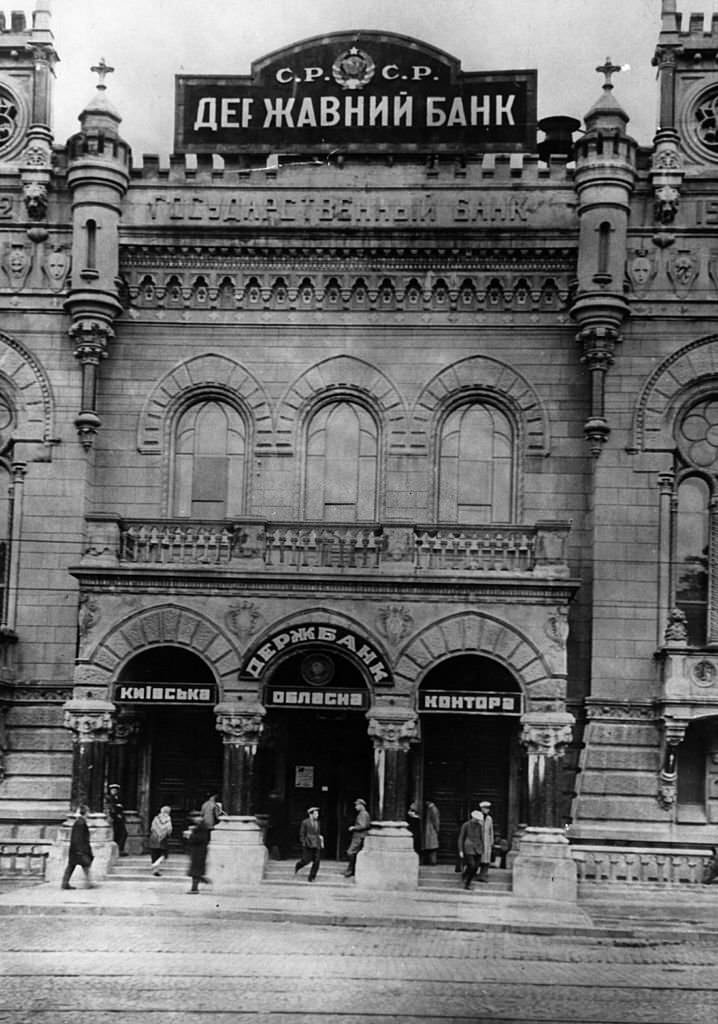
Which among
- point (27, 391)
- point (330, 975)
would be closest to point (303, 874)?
point (330, 975)

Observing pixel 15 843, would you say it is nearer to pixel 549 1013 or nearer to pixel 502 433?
pixel 502 433

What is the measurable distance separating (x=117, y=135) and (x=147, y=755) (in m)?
14.4

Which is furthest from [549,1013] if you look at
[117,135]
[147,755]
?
[117,135]

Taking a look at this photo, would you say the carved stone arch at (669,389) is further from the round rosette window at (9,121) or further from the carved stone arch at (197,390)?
the round rosette window at (9,121)

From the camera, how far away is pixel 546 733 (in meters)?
31.8

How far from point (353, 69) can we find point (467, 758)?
651 inches

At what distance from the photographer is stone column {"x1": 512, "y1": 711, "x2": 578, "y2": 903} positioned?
31172 mm

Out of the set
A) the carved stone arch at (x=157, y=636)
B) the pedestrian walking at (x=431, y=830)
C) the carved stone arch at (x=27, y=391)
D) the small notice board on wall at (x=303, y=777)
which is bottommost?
the pedestrian walking at (x=431, y=830)

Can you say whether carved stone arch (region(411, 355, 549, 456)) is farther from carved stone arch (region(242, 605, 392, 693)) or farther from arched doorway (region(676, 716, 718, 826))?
arched doorway (region(676, 716, 718, 826))

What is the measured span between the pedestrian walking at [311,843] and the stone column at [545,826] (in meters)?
3.99

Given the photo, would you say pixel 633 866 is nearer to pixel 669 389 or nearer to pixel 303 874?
pixel 303 874

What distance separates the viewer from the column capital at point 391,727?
32.0 m

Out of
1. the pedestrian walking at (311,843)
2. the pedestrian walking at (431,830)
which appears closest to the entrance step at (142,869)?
the pedestrian walking at (311,843)

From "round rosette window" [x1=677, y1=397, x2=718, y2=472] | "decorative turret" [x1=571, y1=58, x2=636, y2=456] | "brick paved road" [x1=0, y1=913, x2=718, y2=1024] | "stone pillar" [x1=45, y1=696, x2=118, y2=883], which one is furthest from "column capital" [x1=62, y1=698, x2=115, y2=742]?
"round rosette window" [x1=677, y1=397, x2=718, y2=472]
